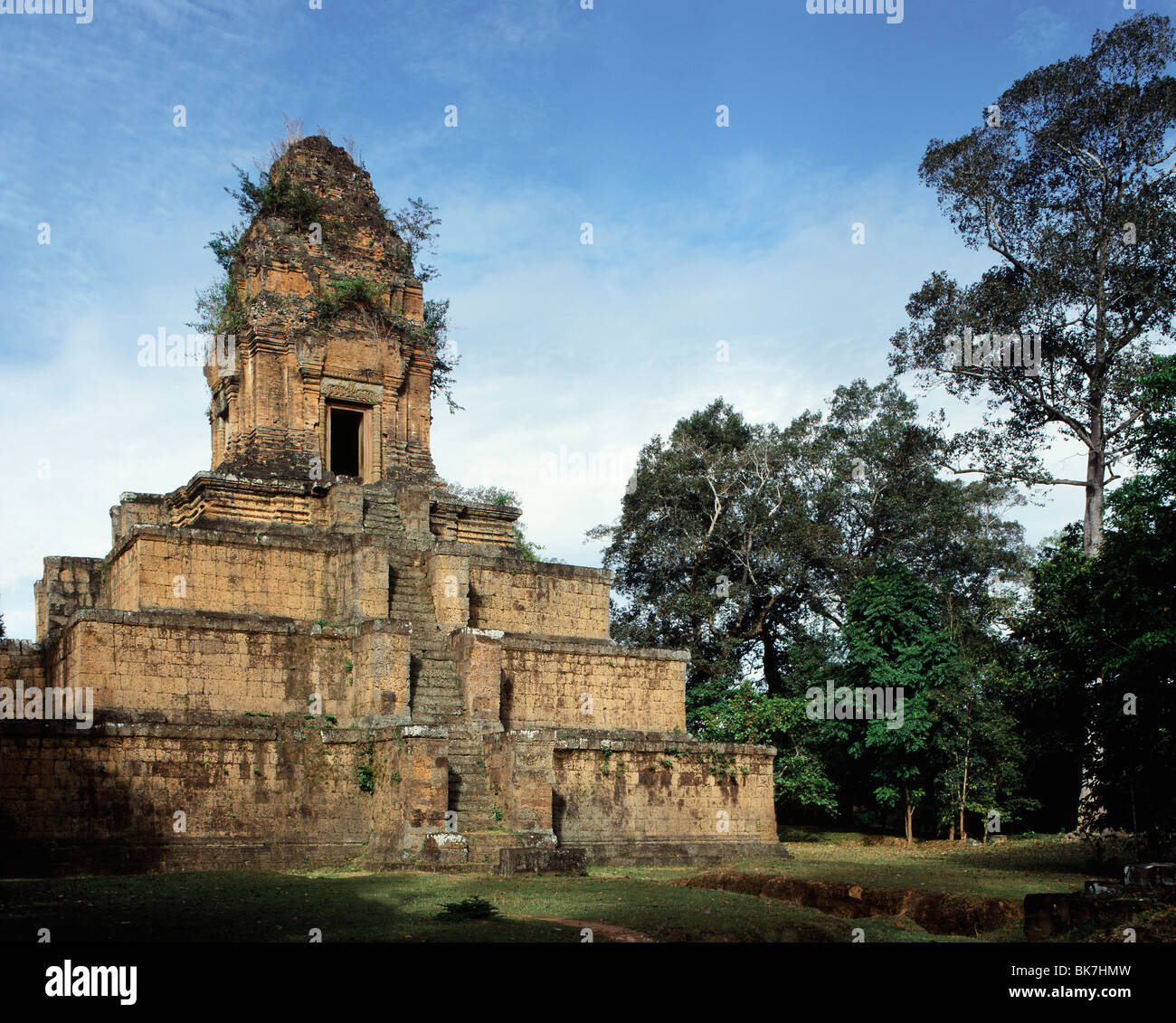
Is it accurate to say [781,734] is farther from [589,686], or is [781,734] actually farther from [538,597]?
[538,597]

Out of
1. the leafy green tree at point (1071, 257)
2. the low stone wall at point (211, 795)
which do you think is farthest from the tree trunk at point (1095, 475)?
the low stone wall at point (211, 795)

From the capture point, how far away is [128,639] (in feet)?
61.3

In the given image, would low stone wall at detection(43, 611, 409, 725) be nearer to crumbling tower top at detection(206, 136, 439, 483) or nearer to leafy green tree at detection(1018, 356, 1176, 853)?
crumbling tower top at detection(206, 136, 439, 483)

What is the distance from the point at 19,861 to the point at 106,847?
109cm

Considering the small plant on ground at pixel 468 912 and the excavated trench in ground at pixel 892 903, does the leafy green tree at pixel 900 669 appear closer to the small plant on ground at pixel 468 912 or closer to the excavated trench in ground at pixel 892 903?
the excavated trench in ground at pixel 892 903

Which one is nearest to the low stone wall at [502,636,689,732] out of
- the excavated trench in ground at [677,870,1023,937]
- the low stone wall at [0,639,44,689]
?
the excavated trench in ground at [677,870,1023,937]

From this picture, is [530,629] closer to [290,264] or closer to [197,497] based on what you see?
[197,497]

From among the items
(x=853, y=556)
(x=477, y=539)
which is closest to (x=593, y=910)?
(x=477, y=539)

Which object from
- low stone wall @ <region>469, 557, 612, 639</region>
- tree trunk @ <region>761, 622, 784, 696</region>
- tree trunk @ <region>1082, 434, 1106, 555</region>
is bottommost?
tree trunk @ <region>761, 622, 784, 696</region>

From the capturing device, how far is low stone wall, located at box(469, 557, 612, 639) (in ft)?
74.8

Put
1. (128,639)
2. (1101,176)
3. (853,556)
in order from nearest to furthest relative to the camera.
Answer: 1. (128,639)
2. (1101,176)
3. (853,556)

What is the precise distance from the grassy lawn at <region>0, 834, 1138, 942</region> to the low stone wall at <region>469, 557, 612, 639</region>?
248 inches

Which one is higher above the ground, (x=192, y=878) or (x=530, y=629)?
(x=530, y=629)

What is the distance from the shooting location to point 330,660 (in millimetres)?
20016
